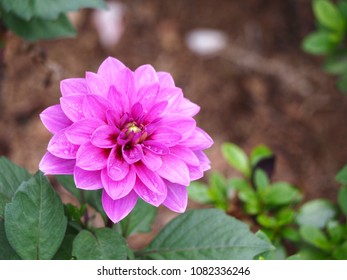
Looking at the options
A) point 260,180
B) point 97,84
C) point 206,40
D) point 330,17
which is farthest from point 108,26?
point 97,84

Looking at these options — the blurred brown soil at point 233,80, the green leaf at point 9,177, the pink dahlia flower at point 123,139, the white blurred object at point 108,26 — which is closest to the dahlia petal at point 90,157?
the pink dahlia flower at point 123,139

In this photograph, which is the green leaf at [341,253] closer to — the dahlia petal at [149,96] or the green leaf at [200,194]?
the green leaf at [200,194]

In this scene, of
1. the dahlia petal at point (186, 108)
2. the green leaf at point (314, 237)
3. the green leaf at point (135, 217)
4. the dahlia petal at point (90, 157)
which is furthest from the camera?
the green leaf at point (314, 237)

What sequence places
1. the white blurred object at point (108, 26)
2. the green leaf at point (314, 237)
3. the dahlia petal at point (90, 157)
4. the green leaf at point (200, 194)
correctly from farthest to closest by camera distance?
the white blurred object at point (108, 26) → the green leaf at point (200, 194) → the green leaf at point (314, 237) → the dahlia petal at point (90, 157)

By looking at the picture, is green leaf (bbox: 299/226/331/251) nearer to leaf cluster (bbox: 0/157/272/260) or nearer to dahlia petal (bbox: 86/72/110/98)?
leaf cluster (bbox: 0/157/272/260)

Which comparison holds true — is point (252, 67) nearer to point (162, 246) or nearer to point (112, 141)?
point (162, 246)

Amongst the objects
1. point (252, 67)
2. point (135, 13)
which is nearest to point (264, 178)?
point (252, 67)
